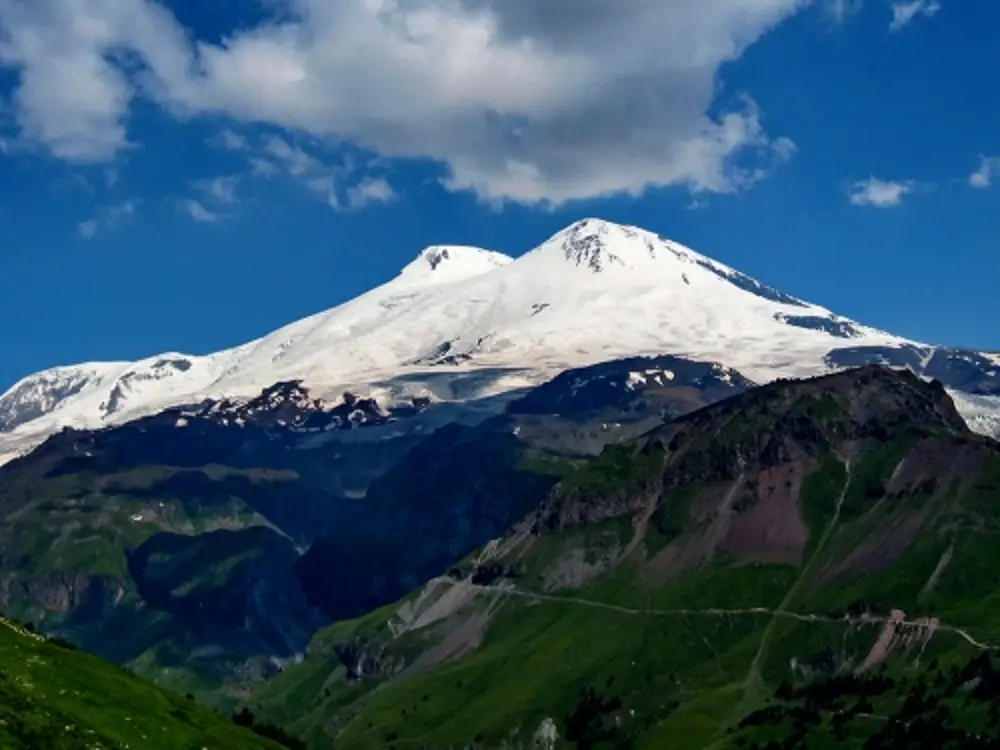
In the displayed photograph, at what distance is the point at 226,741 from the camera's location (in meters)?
127

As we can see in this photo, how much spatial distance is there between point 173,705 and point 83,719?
24207 millimetres

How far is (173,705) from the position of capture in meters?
135

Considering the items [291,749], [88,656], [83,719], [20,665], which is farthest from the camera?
[291,749]

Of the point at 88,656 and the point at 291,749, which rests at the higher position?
the point at 88,656

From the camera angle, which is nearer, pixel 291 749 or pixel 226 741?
pixel 226 741

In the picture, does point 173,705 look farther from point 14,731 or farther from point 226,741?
point 14,731

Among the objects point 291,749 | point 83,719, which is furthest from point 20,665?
point 291,749

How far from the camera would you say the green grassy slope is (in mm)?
101125

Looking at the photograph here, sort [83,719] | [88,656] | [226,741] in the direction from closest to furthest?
1. [83,719]
2. [226,741]
3. [88,656]

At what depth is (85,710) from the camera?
115 meters

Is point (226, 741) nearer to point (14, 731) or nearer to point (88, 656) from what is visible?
point (88, 656)

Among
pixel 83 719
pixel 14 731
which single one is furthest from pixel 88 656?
pixel 14 731

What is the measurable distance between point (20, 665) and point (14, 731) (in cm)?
2249

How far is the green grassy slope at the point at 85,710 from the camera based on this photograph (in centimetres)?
10112
